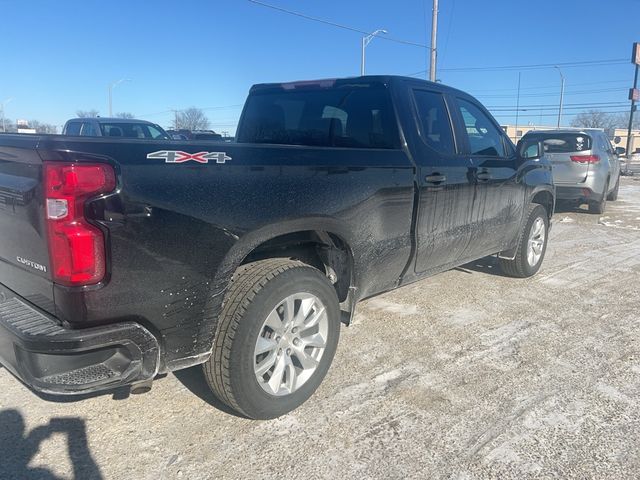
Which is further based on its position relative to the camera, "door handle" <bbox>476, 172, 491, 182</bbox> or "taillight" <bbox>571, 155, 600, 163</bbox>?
"taillight" <bbox>571, 155, 600, 163</bbox>

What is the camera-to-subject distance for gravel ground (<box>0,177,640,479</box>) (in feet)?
8.32

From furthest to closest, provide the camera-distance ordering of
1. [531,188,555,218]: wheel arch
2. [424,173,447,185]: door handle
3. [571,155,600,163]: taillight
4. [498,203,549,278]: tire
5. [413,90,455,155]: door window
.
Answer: [571,155,600,163]: taillight → [531,188,555,218]: wheel arch → [498,203,549,278]: tire → [413,90,455,155]: door window → [424,173,447,185]: door handle

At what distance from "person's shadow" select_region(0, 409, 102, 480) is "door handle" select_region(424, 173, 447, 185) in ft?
8.79

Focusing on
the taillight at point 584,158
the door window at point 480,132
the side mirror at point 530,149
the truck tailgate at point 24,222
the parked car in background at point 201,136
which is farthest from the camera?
the taillight at point 584,158

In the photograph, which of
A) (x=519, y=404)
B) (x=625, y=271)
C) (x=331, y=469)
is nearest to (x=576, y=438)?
(x=519, y=404)

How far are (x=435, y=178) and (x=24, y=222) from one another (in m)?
2.69

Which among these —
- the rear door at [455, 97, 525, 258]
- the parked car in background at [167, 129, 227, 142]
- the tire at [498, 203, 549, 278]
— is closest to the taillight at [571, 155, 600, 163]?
the tire at [498, 203, 549, 278]

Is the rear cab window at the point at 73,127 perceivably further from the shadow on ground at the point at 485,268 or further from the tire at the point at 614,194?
the tire at the point at 614,194

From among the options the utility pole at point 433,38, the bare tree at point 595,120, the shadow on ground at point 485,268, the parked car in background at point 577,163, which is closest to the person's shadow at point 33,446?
the shadow on ground at point 485,268

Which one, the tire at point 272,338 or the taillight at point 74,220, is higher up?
the taillight at point 74,220

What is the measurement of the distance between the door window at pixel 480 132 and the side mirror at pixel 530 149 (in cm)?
25

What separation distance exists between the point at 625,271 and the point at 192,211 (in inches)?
230

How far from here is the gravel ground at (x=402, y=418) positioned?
2537 mm

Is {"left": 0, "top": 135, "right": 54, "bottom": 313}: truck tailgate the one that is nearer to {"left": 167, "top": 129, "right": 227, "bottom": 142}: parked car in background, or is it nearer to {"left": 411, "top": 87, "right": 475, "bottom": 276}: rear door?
{"left": 411, "top": 87, "right": 475, "bottom": 276}: rear door
